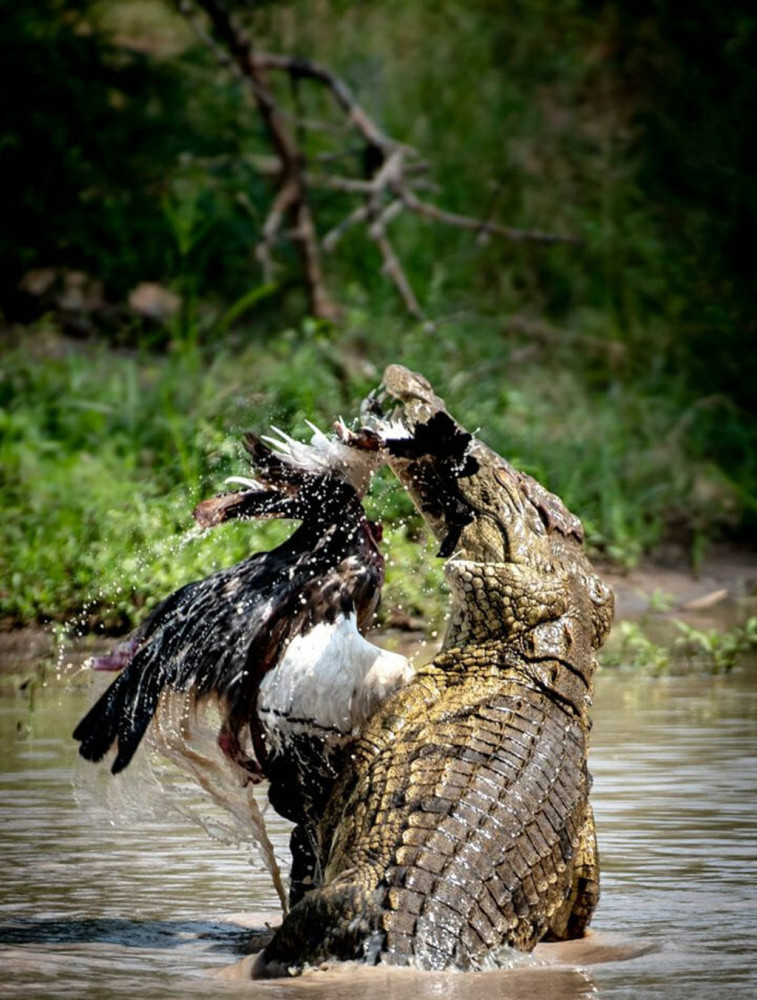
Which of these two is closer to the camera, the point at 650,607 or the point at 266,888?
the point at 266,888

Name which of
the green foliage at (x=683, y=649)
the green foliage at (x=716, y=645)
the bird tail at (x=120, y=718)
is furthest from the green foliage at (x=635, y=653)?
the bird tail at (x=120, y=718)

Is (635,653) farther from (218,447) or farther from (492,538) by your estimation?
(492,538)

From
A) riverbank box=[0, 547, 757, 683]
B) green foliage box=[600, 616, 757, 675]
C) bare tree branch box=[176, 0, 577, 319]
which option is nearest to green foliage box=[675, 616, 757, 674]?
green foliage box=[600, 616, 757, 675]

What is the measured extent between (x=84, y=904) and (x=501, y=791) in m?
1.33

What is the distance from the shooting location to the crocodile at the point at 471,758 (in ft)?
12.7

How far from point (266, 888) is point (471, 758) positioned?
1.26 m

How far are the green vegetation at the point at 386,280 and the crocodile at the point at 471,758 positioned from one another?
12.2ft

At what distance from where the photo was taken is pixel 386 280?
12.7 metres

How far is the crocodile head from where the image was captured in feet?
14.4

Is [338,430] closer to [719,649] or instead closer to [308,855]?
[308,855]

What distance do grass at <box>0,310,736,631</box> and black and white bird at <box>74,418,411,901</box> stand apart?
3100 mm

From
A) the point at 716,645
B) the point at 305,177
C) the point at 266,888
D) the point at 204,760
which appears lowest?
the point at 716,645

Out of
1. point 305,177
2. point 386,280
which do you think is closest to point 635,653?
point 386,280

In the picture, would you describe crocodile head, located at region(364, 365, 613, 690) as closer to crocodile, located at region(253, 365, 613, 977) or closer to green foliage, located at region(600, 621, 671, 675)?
crocodile, located at region(253, 365, 613, 977)
